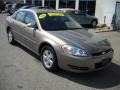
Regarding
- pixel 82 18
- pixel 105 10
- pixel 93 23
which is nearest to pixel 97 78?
pixel 82 18

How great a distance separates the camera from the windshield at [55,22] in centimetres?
606

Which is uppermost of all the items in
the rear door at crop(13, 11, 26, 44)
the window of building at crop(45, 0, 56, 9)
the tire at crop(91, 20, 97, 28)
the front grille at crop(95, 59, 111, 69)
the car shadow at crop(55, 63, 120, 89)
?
the window of building at crop(45, 0, 56, 9)

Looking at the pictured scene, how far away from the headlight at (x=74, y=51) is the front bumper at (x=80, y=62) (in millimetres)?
81

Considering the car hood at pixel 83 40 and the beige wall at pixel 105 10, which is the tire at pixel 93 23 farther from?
the car hood at pixel 83 40

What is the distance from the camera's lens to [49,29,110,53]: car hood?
5027 mm

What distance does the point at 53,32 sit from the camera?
5672 millimetres

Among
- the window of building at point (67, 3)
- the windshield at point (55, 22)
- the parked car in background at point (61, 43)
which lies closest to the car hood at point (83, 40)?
the parked car in background at point (61, 43)

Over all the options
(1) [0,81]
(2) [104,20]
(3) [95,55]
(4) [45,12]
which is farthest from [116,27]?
(1) [0,81]

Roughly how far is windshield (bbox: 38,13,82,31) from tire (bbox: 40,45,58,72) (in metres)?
0.69

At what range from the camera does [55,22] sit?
627 centimetres

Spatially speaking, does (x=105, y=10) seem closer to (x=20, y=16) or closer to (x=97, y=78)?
(x=20, y=16)

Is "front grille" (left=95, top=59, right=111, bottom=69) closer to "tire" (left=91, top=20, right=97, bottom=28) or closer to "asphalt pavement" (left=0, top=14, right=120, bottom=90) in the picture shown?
"asphalt pavement" (left=0, top=14, right=120, bottom=90)

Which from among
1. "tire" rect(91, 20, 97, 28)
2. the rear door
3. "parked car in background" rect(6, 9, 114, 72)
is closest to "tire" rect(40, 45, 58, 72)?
"parked car in background" rect(6, 9, 114, 72)

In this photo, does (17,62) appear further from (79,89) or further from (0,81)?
(79,89)
